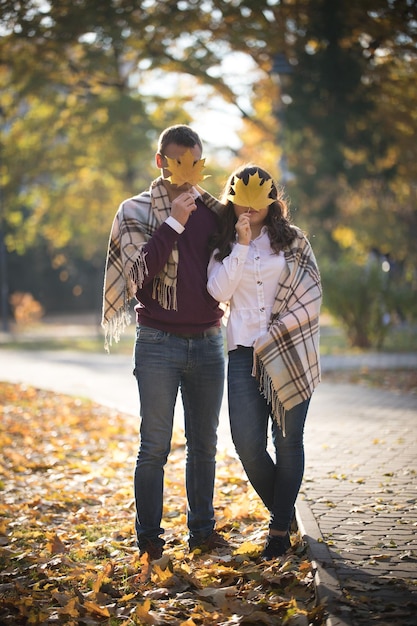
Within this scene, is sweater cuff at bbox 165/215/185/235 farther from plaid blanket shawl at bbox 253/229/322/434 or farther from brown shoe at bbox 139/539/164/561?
brown shoe at bbox 139/539/164/561

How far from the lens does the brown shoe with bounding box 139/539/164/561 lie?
4.66 metres

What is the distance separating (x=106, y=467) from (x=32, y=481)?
683 millimetres

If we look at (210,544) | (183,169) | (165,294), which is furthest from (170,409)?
(183,169)

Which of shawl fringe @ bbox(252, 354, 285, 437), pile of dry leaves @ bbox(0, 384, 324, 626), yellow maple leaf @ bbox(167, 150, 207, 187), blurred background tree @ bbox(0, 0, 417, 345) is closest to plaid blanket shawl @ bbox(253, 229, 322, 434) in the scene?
shawl fringe @ bbox(252, 354, 285, 437)

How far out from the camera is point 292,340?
4.48 m

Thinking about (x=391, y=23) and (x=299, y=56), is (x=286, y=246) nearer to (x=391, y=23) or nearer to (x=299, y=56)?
(x=391, y=23)

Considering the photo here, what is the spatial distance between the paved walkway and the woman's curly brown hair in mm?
1608

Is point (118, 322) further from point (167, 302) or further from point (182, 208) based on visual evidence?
Answer: point (182, 208)

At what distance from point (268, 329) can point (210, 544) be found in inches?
50.7

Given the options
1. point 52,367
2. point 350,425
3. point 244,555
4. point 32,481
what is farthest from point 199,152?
point 52,367

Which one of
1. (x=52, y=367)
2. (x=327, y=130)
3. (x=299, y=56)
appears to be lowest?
(x=52, y=367)

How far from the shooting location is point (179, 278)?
452cm

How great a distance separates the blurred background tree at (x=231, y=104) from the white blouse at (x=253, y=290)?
35.5 ft

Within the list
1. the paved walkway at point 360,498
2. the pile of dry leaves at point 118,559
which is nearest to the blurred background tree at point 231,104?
the paved walkway at point 360,498
